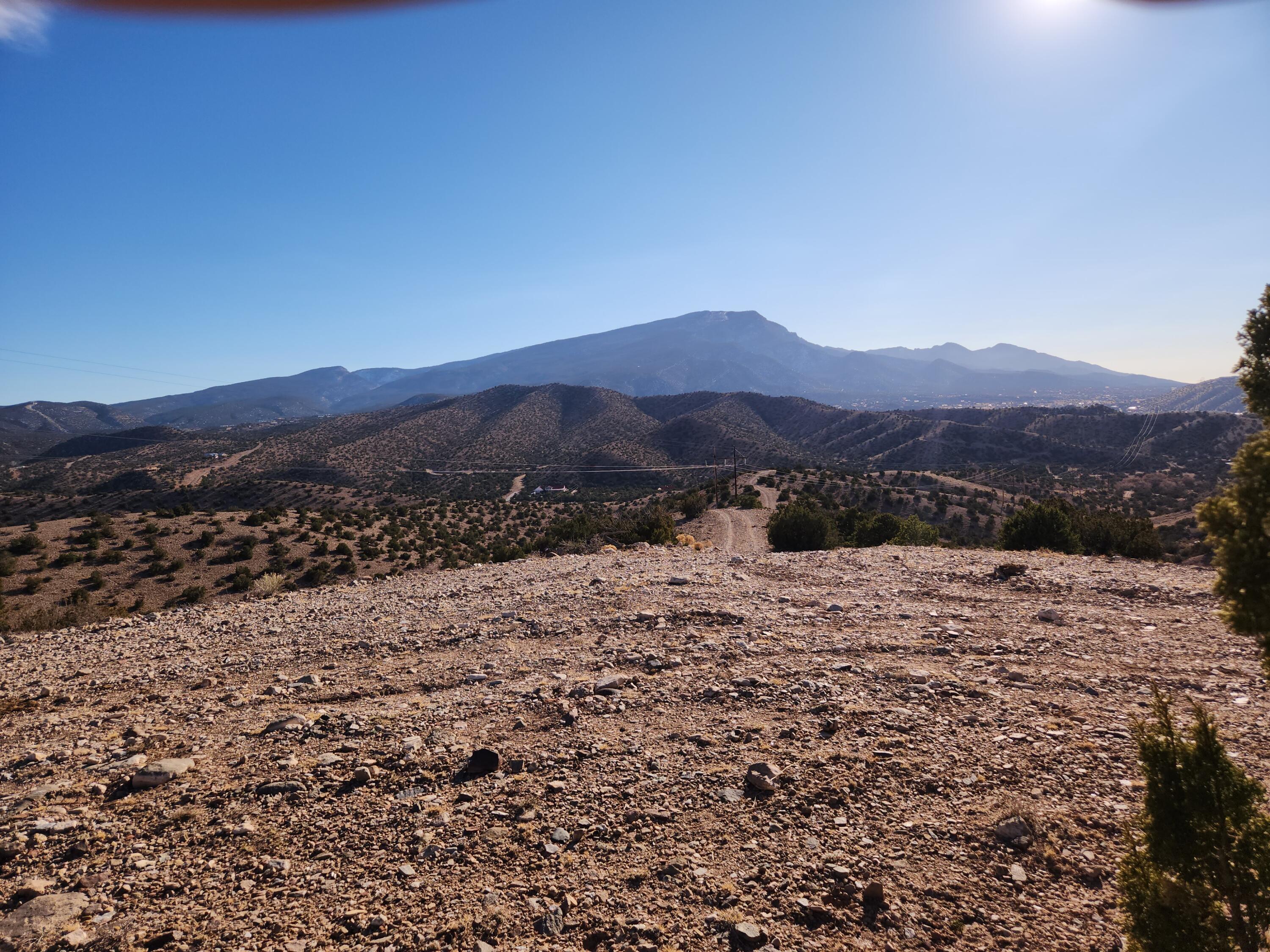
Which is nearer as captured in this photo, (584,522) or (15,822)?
(15,822)

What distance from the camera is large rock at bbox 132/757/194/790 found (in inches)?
198

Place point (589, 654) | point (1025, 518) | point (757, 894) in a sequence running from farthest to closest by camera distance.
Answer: point (1025, 518), point (589, 654), point (757, 894)

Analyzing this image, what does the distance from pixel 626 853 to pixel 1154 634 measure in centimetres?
897

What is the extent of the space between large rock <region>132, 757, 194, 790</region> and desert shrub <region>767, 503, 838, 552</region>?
20589 millimetres

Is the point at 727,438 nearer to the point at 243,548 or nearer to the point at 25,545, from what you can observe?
the point at 243,548

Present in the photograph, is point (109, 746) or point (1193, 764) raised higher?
point (1193, 764)

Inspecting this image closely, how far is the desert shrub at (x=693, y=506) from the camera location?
38688 mm

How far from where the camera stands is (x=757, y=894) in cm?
383

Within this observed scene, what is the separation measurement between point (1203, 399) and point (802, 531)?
226m

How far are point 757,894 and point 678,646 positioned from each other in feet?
15.0

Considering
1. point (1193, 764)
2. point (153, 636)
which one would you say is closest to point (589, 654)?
point (1193, 764)

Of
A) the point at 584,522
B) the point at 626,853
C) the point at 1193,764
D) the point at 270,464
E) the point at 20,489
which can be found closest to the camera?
the point at 1193,764

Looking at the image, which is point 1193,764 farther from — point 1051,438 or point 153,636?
point 1051,438

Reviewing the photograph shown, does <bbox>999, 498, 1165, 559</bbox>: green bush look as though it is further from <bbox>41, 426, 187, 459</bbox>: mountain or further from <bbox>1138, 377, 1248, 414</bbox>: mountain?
<bbox>1138, 377, 1248, 414</bbox>: mountain
